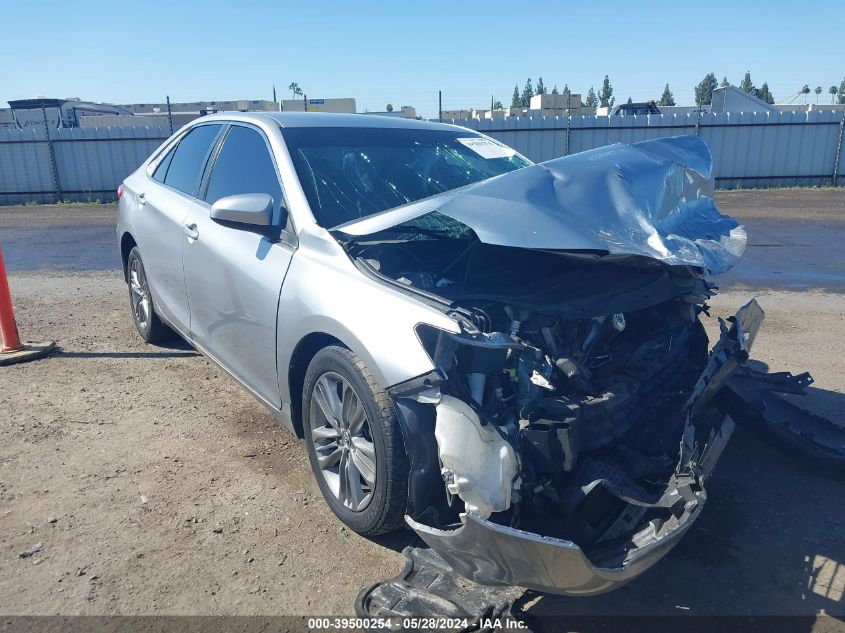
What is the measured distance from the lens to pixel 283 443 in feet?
13.3

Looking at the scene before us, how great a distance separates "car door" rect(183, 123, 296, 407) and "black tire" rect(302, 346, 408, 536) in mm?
394

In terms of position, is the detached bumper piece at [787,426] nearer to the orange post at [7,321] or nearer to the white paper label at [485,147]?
the white paper label at [485,147]

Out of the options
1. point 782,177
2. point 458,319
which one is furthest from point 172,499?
point 782,177

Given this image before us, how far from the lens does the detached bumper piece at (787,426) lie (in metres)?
3.65

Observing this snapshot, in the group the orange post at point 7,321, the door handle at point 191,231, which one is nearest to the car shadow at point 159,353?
the orange post at point 7,321

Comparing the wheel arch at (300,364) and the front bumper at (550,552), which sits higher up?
the wheel arch at (300,364)

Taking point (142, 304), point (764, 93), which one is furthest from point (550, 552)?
point (764, 93)

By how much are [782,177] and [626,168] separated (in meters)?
17.0

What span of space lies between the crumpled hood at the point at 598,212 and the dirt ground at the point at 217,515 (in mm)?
1302

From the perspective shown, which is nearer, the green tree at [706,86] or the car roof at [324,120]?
the car roof at [324,120]

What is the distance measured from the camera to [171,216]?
179 inches

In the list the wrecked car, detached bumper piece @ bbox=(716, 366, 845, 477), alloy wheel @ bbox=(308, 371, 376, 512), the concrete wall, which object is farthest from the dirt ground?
the concrete wall

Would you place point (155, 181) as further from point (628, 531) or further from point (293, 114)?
point (628, 531)

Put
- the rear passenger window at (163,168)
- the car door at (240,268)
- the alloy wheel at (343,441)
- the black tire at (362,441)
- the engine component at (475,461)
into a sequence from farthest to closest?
the rear passenger window at (163,168), the car door at (240,268), the alloy wheel at (343,441), the black tire at (362,441), the engine component at (475,461)
